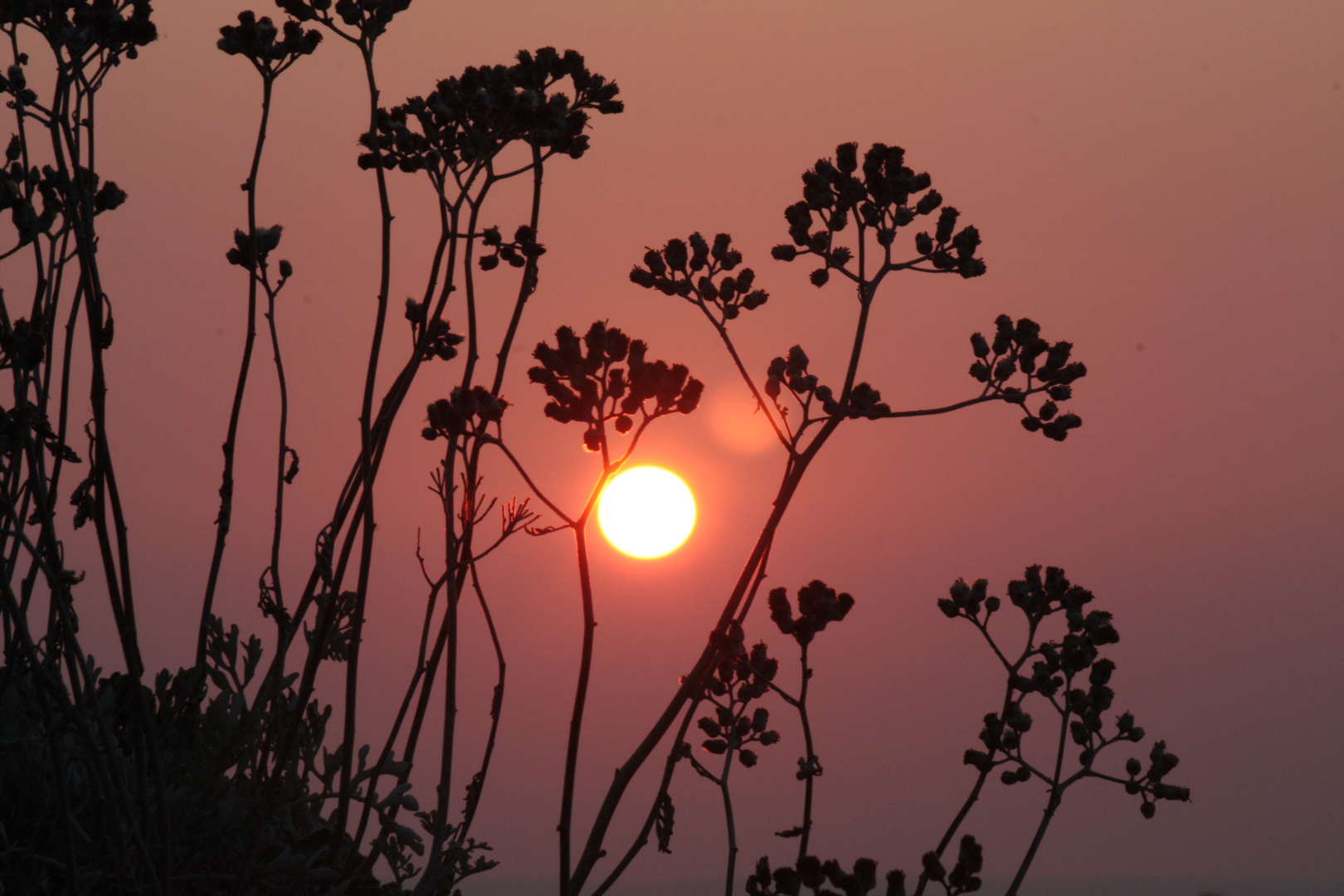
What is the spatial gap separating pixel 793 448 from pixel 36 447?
2.18 meters

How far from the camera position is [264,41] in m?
3.85

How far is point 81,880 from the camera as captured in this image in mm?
3750

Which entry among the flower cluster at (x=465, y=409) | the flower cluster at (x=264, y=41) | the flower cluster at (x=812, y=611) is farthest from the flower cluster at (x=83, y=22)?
the flower cluster at (x=812, y=611)

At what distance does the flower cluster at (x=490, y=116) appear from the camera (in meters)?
4.00

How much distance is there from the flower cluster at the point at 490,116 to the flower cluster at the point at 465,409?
87 centimetres

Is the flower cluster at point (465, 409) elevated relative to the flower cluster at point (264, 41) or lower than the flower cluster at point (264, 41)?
lower

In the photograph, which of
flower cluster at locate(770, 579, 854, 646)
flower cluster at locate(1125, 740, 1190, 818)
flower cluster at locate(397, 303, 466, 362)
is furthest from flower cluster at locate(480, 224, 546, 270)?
flower cluster at locate(1125, 740, 1190, 818)

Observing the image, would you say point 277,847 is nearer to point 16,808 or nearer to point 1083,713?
point 16,808

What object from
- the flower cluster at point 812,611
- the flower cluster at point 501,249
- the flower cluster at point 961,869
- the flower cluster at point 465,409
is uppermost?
the flower cluster at point 501,249

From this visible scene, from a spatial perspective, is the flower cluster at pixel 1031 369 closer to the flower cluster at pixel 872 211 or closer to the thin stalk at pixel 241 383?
the flower cluster at pixel 872 211

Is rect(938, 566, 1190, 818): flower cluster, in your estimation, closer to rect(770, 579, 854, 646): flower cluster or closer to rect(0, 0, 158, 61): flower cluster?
rect(770, 579, 854, 646): flower cluster

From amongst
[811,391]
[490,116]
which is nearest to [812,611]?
[811,391]

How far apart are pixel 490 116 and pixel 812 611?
2.02m

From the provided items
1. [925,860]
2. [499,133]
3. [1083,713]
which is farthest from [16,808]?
[1083,713]
